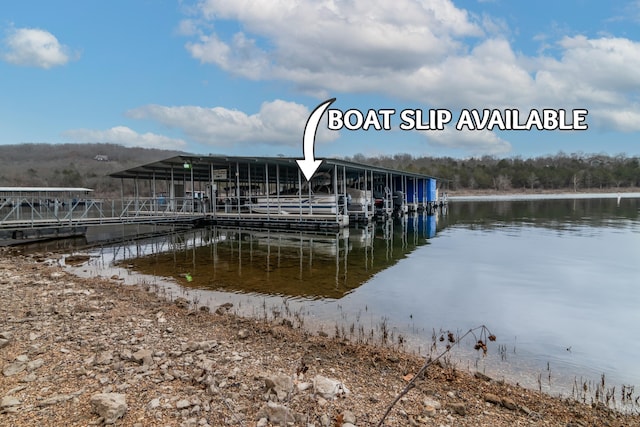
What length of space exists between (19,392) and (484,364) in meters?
5.27

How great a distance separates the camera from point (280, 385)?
3.90 m

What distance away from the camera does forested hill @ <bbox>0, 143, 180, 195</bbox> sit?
62938 millimetres

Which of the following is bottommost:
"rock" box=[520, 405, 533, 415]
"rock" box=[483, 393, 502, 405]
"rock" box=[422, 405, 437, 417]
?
"rock" box=[520, 405, 533, 415]

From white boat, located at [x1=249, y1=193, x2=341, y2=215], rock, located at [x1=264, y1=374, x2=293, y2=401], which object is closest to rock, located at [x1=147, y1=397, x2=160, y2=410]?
rock, located at [x1=264, y1=374, x2=293, y2=401]

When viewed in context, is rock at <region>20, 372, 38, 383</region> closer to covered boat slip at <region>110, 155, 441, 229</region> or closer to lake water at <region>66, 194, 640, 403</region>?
lake water at <region>66, 194, 640, 403</region>

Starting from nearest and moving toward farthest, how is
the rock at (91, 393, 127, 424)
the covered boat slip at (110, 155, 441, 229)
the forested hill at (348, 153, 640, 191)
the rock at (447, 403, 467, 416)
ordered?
the rock at (91, 393, 127, 424), the rock at (447, 403, 467, 416), the covered boat slip at (110, 155, 441, 229), the forested hill at (348, 153, 640, 191)

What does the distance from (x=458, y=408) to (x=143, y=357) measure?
11.4 ft

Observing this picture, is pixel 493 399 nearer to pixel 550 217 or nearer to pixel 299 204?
pixel 299 204

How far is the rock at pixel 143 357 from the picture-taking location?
4.47 metres

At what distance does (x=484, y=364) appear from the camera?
5.16 meters

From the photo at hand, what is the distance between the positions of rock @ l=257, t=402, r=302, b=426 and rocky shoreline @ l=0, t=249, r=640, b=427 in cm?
1

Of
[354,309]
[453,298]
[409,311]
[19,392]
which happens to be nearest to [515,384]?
[409,311]

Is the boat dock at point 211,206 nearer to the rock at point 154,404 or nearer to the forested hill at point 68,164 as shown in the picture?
the rock at point 154,404

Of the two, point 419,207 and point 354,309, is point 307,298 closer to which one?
point 354,309
